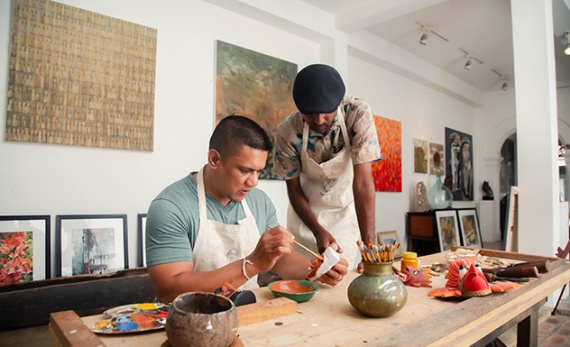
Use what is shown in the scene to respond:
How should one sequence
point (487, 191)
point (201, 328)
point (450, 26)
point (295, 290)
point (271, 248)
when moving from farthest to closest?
point (487, 191) < point (450, 26) < point (295, 290) < point (271, 248) < point (201, 328)

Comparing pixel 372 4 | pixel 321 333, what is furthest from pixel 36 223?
pixel 372 4

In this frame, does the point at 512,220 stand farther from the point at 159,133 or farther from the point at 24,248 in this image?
→ the point at 24,248

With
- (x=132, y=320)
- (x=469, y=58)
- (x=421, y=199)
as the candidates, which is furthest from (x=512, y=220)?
(x=132, y=320)

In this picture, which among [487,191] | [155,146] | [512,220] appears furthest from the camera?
[487,191]

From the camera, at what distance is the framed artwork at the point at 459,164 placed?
7.81 m

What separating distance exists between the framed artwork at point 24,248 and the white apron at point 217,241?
1.72m

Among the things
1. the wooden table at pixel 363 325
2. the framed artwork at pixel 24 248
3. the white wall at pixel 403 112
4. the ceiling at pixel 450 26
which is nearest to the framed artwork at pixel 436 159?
the white wall at pixel 403 112

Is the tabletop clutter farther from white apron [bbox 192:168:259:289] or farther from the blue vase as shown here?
the blue vase

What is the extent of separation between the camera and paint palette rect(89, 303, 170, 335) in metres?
1.10

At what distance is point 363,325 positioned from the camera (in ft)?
3.89

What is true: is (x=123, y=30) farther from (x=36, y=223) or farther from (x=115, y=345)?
(x=115, y=345)

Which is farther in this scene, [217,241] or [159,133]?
[159,133]

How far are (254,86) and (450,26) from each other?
10.5 ft

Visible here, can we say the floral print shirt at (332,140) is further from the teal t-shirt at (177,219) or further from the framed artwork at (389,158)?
the framed artwork at (389,158)
